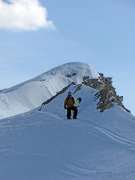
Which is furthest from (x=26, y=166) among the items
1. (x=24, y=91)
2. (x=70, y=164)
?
(x=24, y=91)

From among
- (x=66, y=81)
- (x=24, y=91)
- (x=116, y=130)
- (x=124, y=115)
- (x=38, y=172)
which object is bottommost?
(x=38, y=172)

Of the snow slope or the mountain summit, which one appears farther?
the mountain summit

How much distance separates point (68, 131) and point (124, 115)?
398cm

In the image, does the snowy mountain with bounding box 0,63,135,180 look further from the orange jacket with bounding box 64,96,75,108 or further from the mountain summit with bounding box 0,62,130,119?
the mountain summit with bounding box 0,62,130,119

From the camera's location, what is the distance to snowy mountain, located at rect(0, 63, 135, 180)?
1184 centimetres

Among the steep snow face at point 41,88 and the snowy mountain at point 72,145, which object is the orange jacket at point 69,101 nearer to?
the snowy mountain at point 72,145

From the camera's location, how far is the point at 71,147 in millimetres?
14406

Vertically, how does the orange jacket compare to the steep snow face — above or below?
below

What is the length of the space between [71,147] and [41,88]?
1964 inches

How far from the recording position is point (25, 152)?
14.1 meters

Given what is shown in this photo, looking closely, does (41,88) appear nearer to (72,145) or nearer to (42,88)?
(42,88)

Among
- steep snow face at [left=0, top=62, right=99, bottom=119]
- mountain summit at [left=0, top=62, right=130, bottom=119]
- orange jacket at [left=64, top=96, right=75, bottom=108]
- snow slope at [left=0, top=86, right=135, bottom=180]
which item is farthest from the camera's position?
steep snow face at [left=0, top=62, right=99, bottom=119]

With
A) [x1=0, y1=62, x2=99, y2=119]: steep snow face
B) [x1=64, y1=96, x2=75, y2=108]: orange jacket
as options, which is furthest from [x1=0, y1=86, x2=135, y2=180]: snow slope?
[x1=0, y1=62, x2=99, y2=119]: steep snow face

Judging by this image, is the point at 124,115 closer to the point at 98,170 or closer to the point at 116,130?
the point at 116,130
